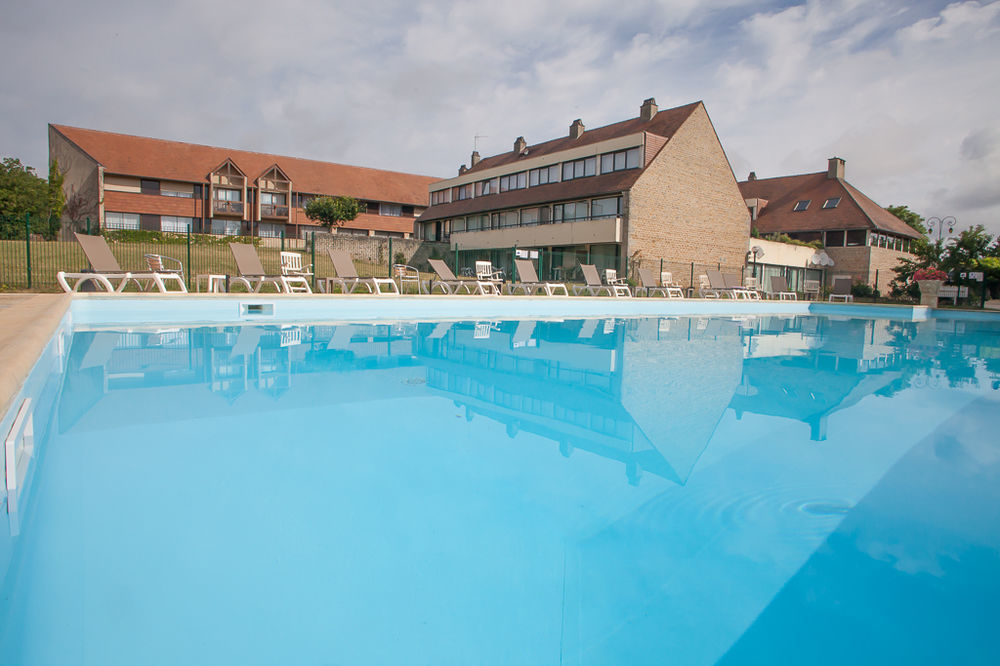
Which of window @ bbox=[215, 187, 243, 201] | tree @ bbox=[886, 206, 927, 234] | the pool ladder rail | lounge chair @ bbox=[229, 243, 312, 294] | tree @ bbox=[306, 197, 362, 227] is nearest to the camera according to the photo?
the pool ladder rail

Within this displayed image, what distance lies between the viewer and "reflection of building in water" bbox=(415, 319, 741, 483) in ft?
10.2

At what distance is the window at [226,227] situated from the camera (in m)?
36.1

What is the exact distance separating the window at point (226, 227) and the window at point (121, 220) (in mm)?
4263

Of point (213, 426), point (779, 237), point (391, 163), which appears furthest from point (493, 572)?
point (391, 163)

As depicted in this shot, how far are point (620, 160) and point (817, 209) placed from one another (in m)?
14.9

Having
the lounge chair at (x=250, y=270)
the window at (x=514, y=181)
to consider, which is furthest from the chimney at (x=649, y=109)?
the lounge chair at (x=250, y=270)

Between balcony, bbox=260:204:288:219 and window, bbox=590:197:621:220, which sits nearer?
window, bbox=590:197:621:220

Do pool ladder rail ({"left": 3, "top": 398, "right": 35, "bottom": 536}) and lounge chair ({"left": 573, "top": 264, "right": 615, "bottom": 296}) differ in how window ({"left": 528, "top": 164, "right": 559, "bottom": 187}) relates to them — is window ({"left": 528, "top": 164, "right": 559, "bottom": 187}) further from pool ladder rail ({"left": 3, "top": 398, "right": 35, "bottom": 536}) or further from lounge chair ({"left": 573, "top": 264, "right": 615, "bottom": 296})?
pool ladder rail ({"left": 3, "top": 398, "right": 35, "bottom": 536})

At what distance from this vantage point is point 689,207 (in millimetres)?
27359

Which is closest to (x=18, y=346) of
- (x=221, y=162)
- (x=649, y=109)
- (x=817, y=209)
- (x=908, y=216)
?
(x=649, y=109)

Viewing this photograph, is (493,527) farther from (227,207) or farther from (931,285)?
(227,207)

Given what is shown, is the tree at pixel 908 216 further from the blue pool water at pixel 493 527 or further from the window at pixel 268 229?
the blue pool water at pixel 493 527

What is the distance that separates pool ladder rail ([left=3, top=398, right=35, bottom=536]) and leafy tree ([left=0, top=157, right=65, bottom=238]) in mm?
37623

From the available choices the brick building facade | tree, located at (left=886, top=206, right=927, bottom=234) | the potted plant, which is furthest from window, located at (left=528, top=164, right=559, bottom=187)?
tree, located at (left=886, top=206, right=927, bottom=234)
